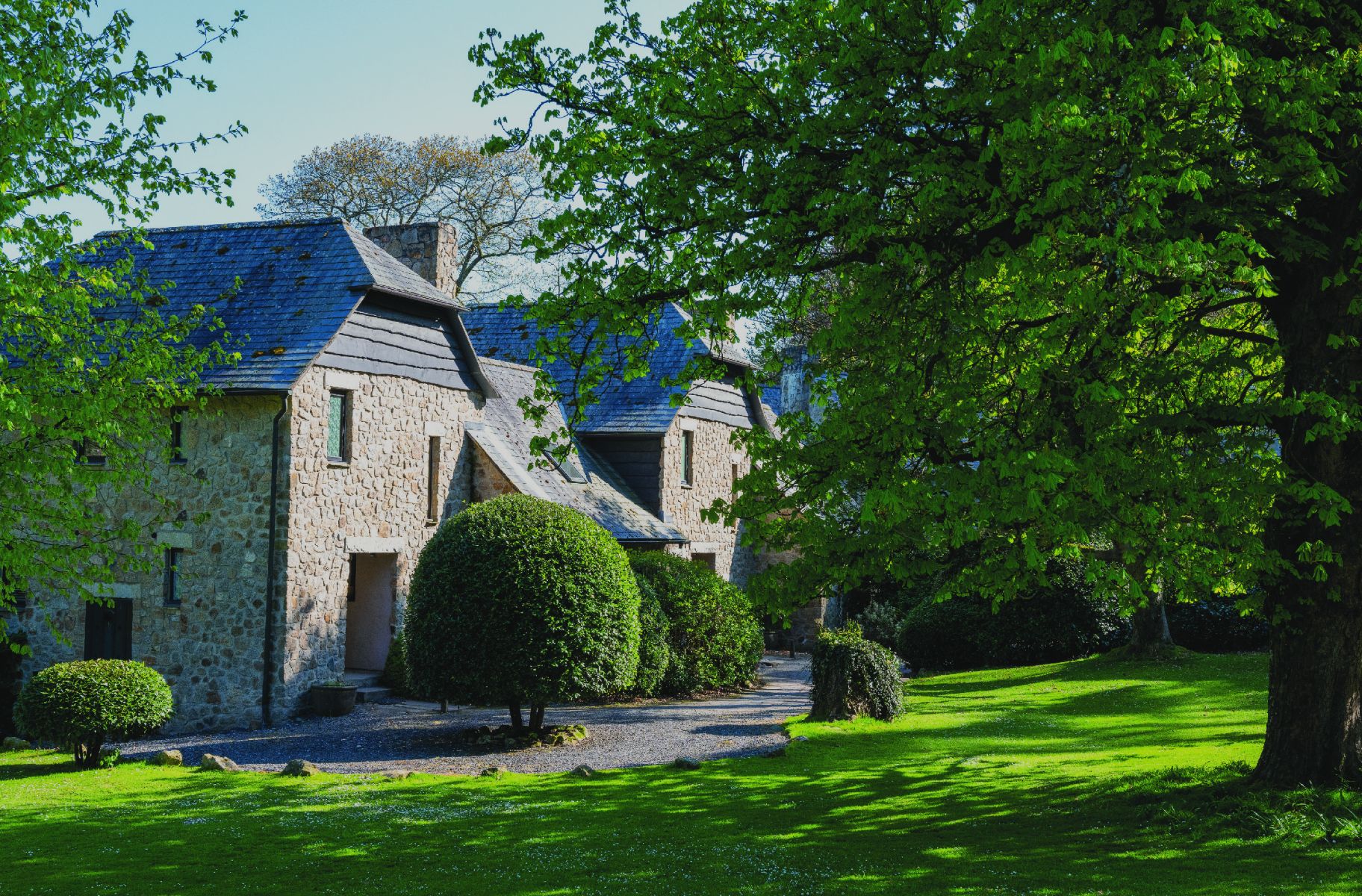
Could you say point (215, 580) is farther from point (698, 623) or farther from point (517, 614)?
point (698, 623)

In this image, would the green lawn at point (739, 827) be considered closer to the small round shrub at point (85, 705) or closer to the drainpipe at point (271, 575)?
the small round shrub at point (85, 705)

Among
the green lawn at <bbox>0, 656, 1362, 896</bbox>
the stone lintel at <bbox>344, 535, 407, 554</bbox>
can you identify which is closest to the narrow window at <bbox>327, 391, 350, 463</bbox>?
the stone lintel at <bbox>344, 535, 407, 554</bbox>

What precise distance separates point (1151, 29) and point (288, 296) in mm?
15604

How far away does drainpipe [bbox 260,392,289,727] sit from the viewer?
60.7 feet

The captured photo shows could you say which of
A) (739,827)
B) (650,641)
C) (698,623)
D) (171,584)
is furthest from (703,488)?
(739,827)

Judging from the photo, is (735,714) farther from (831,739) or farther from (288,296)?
(288,296)

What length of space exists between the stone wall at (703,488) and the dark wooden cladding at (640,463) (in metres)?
0.15

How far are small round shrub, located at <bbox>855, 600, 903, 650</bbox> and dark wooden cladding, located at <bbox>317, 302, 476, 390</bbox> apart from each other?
11.4 m

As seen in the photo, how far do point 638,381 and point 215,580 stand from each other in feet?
42.4

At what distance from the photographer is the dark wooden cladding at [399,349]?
20031 millimetres

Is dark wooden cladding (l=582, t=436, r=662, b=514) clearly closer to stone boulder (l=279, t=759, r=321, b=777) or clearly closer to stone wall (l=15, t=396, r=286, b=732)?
stone wall (l=15, t=396, r=286, b=732)

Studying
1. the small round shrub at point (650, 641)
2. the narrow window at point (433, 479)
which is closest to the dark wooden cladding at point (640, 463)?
the narrow window at point (433, 479)

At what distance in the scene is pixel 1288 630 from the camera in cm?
1017

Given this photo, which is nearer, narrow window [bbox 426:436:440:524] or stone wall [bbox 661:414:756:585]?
narrow window [bbox 426:436:440:524]
